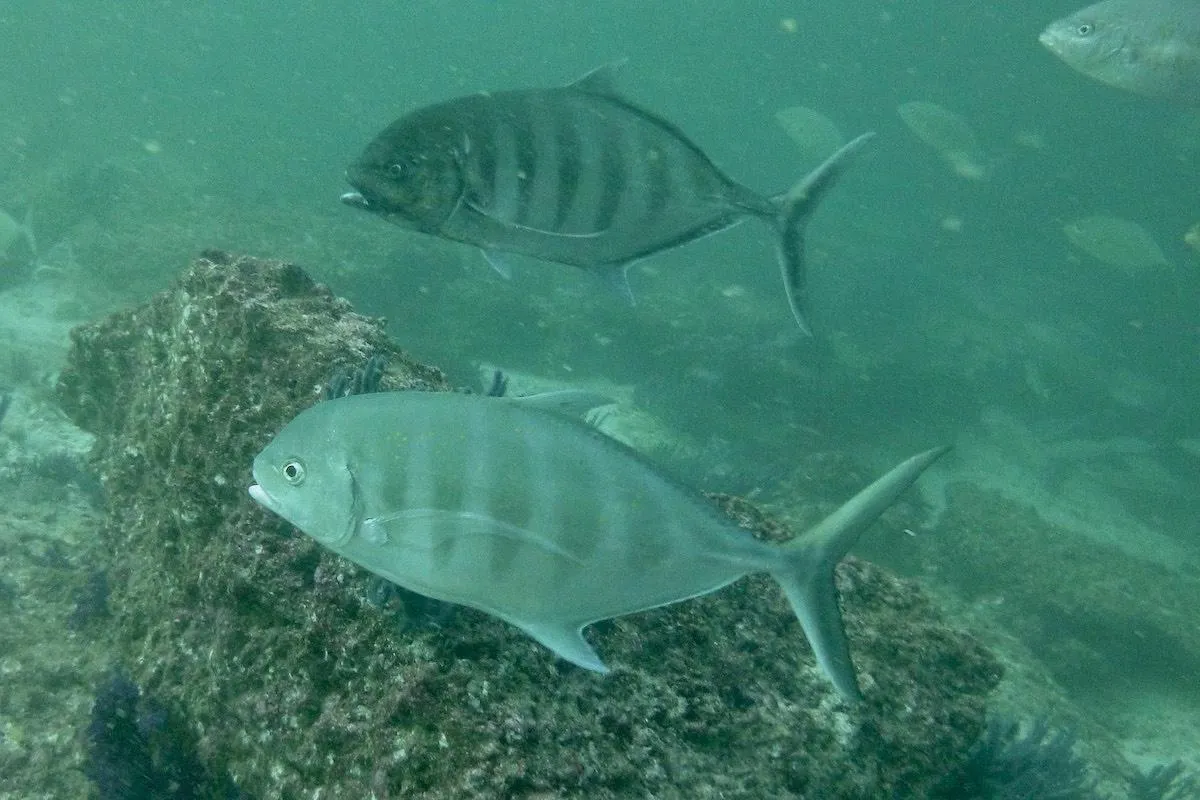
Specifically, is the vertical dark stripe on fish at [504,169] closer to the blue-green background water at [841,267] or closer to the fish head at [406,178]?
the fish head at [406,178]

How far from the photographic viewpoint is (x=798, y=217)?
2.49 m

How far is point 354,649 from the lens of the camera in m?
2.50

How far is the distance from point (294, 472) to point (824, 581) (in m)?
Result: 1.42

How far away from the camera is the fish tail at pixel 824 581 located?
195 cm

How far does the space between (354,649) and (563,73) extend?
76.0 m

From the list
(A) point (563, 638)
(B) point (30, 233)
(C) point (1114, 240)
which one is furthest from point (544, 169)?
(B) point (30, 233)

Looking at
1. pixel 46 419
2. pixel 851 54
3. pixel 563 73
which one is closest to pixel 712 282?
pixel 46 419

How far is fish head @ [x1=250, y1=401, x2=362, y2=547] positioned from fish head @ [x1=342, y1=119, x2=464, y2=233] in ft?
2.13

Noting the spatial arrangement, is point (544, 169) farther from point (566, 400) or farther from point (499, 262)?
point (566, 400)

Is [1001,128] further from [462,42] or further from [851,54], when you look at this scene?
[462,42]

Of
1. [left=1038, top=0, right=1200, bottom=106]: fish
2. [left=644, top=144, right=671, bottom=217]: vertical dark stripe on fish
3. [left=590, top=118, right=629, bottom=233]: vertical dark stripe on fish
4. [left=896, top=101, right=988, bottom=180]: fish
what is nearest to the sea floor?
[left=590, top=118, right=629, bottom=233]: vertical dark stripe on fish

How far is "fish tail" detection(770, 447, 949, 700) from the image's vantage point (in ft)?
6.40

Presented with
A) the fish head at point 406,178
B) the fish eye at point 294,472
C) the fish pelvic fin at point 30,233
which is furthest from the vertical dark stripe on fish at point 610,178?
the fish pelvic fin at point 30,233

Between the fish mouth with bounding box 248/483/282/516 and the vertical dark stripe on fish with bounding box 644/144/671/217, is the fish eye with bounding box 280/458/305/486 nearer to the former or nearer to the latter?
the fish mouth with bounding box 248/483/282/516
